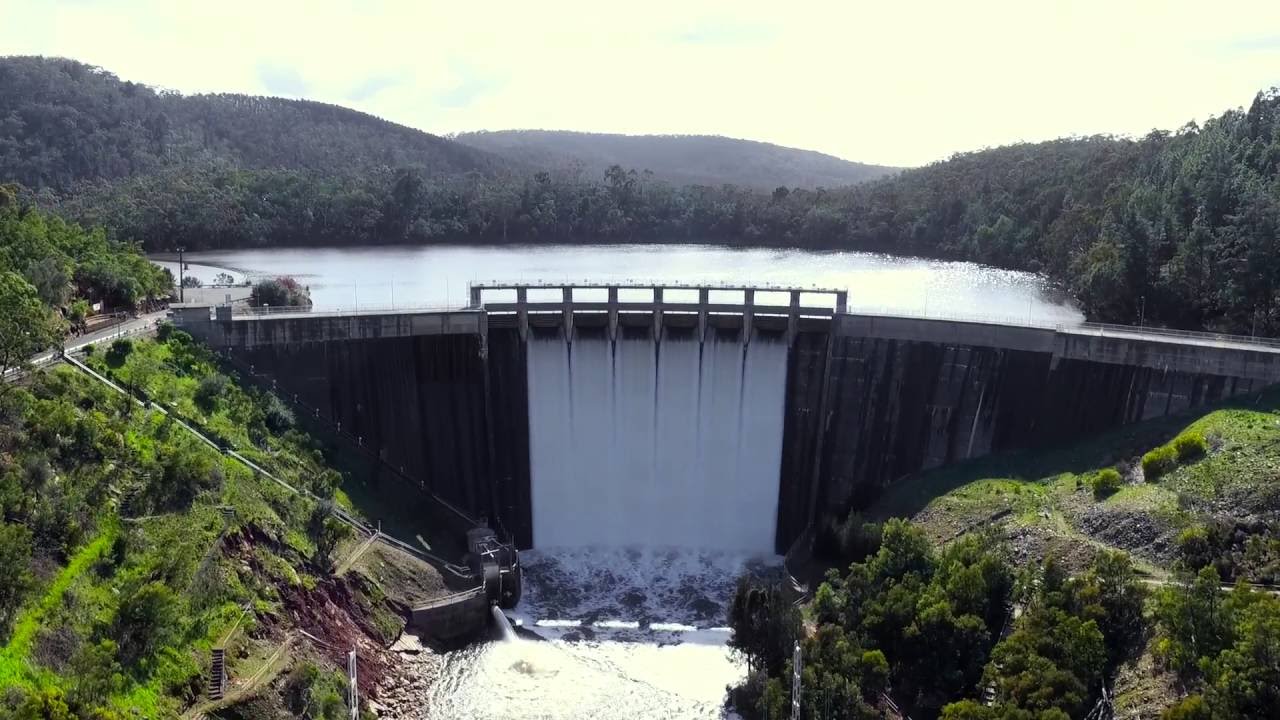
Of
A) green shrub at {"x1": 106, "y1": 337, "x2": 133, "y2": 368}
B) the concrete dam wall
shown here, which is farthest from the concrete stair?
the concrete dam wall

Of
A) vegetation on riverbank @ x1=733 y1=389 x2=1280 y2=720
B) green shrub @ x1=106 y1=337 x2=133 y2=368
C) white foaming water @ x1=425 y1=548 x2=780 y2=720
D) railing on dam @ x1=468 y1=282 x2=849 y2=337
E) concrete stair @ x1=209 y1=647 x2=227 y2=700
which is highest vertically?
railing on dam @ x1=468 y1=282 x2=849 y2=337

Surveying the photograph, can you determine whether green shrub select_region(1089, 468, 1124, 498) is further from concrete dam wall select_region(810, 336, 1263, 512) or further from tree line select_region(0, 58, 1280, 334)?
tree line select_region(0, 58, 1280, 334)

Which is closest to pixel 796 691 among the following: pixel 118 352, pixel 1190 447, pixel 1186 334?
pixel 1190 447

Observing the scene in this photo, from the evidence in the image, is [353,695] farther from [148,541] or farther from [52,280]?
[52,280]

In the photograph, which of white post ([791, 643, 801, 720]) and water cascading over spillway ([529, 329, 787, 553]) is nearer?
white post ([791, 643, 801, 720])

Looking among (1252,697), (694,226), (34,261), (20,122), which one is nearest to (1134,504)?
(1252,697)
